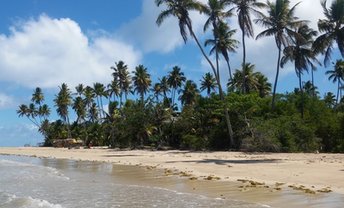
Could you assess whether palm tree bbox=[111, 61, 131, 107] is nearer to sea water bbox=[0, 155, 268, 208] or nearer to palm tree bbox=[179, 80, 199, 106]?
palm tree bbox=[179, 80, 199, 106]

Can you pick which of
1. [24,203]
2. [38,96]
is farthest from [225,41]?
[38,96]

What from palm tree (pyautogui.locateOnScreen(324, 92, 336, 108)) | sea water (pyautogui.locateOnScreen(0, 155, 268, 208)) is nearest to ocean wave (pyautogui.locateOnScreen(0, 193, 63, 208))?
sea water (pyautogui.locateOnScreen(0, 155, 268, 208))

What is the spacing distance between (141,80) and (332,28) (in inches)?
1804

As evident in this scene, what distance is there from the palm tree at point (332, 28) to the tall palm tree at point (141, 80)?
147ft

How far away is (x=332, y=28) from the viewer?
31047mm

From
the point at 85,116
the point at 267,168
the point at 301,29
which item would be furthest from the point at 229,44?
the point at 85,116

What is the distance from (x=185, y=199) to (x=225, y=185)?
114 inches

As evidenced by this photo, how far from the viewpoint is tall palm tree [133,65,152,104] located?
73938mm

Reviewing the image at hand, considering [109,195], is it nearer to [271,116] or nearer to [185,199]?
[185,199]

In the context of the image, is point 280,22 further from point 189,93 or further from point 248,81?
point 189,93

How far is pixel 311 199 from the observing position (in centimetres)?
1073

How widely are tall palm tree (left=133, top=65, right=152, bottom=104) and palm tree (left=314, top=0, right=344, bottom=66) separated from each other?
44850 mm

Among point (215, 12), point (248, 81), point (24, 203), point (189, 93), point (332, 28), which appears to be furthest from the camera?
point (189, 93)

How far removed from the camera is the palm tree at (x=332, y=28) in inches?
1197
